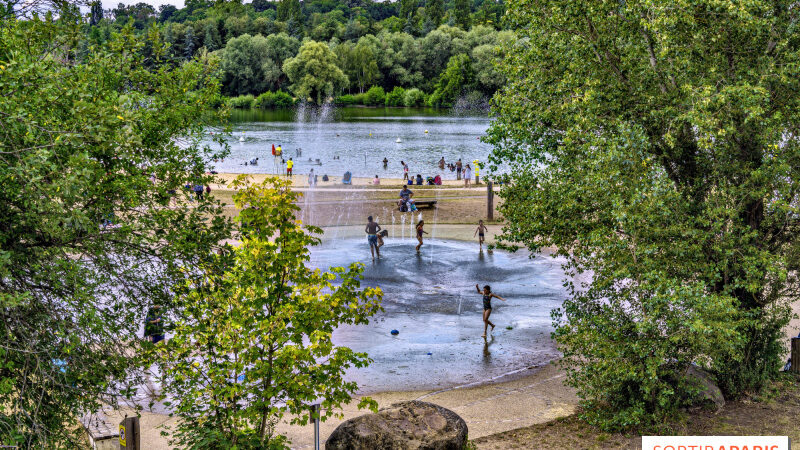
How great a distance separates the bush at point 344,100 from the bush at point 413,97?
8.57 metres

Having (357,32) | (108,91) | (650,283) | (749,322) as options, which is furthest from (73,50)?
(357,32)

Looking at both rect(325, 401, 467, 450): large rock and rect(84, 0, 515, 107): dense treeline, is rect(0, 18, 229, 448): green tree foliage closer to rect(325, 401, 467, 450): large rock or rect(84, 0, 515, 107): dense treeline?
rect(325, 401, 467, 450): large rock

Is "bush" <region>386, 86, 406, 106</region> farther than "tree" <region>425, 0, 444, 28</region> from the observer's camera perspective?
No

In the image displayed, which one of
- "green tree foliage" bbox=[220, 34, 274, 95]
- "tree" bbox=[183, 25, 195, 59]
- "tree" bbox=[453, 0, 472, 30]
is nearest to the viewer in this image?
"green tree foliage" bbox=[220, 34, 274, 95]

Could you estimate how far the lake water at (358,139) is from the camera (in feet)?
204

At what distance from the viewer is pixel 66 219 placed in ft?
22.6

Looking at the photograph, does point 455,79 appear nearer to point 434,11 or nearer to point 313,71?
point 313,71

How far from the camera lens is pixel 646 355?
11.8 metres

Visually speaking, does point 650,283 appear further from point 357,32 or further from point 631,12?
point 357,32

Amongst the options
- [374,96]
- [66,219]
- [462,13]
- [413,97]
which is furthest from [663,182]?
[462,13]

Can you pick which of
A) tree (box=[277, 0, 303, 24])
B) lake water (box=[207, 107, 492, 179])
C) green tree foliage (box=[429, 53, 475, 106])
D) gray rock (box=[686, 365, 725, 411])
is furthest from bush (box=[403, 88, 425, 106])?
gray rock (box=[686, 365, 725, 411])

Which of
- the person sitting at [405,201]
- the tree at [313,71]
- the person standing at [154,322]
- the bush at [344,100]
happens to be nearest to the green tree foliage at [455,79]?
the bush at [344,100]

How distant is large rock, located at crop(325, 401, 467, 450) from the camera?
10.8 meters

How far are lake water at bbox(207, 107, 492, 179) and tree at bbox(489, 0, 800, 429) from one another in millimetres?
33331
